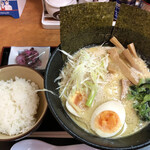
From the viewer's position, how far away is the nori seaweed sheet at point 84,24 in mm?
1235

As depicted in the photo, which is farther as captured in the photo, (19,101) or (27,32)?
(27,32)

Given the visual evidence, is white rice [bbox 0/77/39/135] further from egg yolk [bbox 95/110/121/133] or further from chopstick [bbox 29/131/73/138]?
egg yolk [bbox 95/110/121/133]

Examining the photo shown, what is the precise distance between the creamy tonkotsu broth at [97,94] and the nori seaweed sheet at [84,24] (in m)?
0.12

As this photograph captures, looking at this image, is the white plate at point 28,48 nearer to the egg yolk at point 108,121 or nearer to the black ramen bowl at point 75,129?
the black ramen bowl at point 75,129

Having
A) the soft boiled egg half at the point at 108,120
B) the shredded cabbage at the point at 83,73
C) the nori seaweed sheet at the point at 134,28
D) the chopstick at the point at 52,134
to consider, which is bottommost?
the chopstick at the point at 52,134

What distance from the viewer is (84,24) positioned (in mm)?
1344

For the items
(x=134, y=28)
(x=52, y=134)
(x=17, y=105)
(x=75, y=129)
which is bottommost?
(x=52, y=134)

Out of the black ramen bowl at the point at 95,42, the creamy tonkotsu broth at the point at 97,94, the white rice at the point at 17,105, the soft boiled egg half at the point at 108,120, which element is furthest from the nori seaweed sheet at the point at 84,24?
the soft boiled egg half at the point at 108,120

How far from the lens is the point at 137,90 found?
1.20 m

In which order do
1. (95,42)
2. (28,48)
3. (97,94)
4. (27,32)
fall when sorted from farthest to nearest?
(27,32)
(28,48)
(95,42)
(97,94)

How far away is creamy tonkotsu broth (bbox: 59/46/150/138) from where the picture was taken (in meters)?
1.07

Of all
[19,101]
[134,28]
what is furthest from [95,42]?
[19,101]

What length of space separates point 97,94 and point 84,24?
1.76 ft

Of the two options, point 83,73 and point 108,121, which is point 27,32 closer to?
point 83,73
